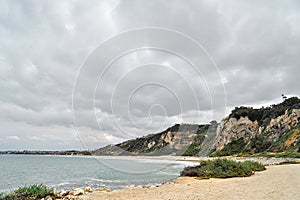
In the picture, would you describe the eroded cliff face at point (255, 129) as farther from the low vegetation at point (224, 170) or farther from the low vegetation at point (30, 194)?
the low vegetation at point (30, 194)

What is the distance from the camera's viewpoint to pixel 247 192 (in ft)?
30.5

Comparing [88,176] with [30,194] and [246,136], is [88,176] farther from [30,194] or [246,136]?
[246,136]

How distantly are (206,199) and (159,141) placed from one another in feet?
381

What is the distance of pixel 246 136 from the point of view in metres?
68.4

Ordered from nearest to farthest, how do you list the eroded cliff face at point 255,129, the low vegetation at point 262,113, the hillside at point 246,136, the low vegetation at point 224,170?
the low vegetation at point 224,170, the hillside at point 246,136, the eroded cliff face at point 255,129, the low vegetation at point 262,113

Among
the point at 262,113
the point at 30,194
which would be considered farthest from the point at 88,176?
the point at 262,113

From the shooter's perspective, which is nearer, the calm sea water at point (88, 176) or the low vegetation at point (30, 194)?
the low vegetation at point (30, 194)

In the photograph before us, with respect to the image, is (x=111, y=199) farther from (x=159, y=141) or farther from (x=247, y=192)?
(x=159, y=141)

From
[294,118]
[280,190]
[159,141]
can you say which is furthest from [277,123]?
[159,141]

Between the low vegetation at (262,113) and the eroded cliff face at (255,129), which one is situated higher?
the low vegetation at (262,113)

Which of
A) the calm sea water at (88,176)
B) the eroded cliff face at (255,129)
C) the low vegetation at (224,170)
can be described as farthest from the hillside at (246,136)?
the low vegetation at (224,170)

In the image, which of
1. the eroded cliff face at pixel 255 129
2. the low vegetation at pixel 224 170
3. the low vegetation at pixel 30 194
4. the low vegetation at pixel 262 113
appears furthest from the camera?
the low vegetation at pixel 262 113

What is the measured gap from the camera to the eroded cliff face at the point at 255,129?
51.8 meters

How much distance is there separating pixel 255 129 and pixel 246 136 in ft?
9.56
